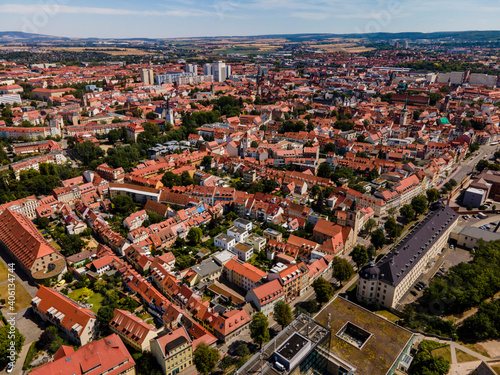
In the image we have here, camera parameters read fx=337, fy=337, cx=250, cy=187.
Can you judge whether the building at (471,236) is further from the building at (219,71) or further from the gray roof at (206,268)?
the building at (219,71)

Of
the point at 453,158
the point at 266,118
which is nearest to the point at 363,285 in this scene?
the point at 453,158

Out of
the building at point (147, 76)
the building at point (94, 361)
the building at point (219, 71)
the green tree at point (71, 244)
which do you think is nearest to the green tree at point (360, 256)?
the building at point (94, 361)

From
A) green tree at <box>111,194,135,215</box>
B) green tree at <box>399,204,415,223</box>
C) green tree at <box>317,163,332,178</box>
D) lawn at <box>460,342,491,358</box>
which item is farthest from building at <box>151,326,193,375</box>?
green tree at <box>317,163,332,178</box>

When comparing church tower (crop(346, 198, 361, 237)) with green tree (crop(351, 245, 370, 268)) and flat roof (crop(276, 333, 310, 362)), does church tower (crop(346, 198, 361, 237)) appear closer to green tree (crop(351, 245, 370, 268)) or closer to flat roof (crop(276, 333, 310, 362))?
green tree (crop(351, 245, 370, 268))

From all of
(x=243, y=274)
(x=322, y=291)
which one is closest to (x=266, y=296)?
(x=243, y=274)

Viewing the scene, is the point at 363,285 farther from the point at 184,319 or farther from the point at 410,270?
the point at 184,319

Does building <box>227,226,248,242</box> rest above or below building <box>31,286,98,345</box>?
above
